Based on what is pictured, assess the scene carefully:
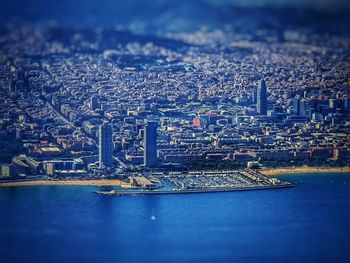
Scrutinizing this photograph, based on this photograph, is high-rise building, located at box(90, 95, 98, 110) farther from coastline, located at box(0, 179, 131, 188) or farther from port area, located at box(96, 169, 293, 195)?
coastline, located at box(0, 179, 131, 188)

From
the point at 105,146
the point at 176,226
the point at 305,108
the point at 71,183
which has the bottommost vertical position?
the point at 176,226

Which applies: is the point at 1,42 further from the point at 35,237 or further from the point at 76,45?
the point at 35,237

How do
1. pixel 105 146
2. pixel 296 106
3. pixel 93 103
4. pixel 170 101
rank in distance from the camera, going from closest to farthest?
pixel 105 146
pixel 93 103
pixel 170 101
pixel 296 106

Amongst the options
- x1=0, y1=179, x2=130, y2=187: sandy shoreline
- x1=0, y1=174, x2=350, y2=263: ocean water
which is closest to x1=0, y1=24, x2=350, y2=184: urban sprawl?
x1=0, y1=179, x2=130, y2=187: sandy shoreline

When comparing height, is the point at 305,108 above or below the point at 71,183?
above

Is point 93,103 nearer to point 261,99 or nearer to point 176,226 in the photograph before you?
point 261,99

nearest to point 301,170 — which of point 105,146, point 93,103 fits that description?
point 105,146

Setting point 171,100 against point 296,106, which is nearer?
point 171,100

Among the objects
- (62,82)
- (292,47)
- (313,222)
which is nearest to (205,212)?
(313,222)

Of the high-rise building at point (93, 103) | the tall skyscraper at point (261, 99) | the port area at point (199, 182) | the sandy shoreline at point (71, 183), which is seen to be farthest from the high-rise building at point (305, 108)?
the sandy shoreline at point (71, 183)
